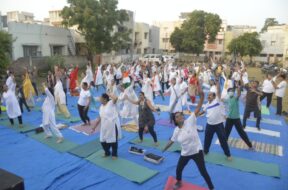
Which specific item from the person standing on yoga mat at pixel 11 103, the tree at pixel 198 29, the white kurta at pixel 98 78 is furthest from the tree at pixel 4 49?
the tree at pixel 198 29

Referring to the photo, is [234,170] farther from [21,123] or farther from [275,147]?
[21,123]

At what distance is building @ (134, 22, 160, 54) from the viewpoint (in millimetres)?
41594

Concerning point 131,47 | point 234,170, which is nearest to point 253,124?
point 234,170

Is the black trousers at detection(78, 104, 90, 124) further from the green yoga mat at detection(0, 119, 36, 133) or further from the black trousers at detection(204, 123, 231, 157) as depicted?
the black trousers at detection(204, 123, 231, 157)

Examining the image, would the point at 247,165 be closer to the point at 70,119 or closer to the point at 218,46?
the point at 70,119

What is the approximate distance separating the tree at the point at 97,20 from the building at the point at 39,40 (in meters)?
2.05

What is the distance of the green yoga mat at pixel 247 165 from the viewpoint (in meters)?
5.62

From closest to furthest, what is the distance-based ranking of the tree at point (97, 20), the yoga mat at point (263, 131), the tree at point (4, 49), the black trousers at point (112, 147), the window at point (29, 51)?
the black trousers at point (112, 147) < the yoga mat at point (263, 131) < the tree at point (4, 49) < the window at point (29, 51) < the tree at point (97, 20)

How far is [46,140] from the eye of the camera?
7.47m

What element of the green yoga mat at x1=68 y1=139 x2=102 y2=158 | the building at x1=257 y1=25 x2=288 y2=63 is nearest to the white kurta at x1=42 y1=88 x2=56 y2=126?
the green yoga mat at x1=68 y1=139 x2=102 y2=158

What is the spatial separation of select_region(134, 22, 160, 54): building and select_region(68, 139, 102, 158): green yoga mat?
35548mm

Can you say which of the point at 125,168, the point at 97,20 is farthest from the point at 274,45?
the point at 125,168

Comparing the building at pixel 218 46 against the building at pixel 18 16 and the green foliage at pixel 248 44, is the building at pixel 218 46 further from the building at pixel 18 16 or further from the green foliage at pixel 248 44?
the building at pixel 18 16

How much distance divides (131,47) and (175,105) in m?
32.7
